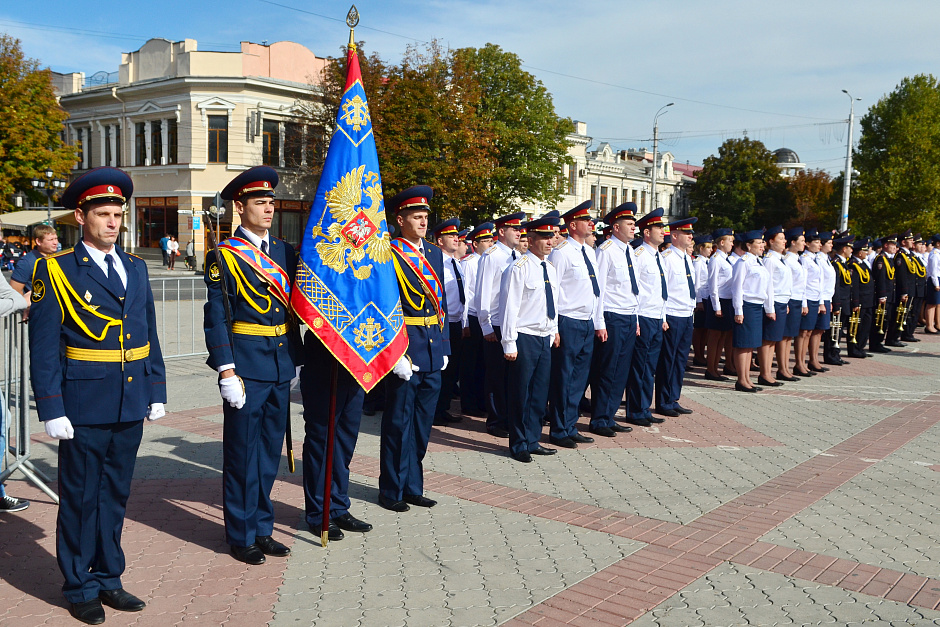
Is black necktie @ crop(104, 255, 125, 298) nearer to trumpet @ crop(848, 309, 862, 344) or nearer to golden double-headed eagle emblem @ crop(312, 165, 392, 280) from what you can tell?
golden double-headed eagle emblem @ crop(312, 165, 392, 280)

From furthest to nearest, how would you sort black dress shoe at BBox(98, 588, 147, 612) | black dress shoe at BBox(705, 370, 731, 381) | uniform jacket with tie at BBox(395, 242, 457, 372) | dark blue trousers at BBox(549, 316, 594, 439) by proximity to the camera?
black dress shoe at BBox(705, 370, 731, 381), dark blue trousers at BBox(549, 316, 594, 439), uniform jacket with tie at BBox(395, 242, 457, 372), black dress shoe at BBox(98, 588, 147, 612)

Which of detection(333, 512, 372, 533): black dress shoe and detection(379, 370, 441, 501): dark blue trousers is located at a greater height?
detection(379, 370, 441, 501): dark blue trousers

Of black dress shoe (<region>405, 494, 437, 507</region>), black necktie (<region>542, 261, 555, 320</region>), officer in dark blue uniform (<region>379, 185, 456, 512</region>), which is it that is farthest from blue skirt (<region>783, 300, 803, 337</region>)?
black dress shoe (<region>405, 494, 437, 507</region>)

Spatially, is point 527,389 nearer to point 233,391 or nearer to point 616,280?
point 616,280

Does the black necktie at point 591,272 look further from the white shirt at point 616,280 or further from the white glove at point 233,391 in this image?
the white glove at point 233,391

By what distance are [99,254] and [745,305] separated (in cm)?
886

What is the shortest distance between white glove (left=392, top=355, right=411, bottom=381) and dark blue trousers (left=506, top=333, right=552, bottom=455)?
6.25ft

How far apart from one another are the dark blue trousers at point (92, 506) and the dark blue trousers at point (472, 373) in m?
5.60

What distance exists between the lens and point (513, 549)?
5.22 m

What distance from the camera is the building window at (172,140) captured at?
4503 centimetres

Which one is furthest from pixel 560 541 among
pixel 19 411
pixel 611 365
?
pixel 19 411

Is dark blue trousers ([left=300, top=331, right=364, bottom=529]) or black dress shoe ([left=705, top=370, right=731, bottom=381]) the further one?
black dress shoe ([left=705, top=370, right=731, bottom=381])

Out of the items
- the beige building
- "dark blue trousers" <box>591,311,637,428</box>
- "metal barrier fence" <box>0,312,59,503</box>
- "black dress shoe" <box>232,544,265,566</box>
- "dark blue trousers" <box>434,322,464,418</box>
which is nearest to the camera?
"black dress shoe" <box>232,544,265,566</box>

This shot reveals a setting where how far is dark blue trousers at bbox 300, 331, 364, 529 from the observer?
5463 mm
